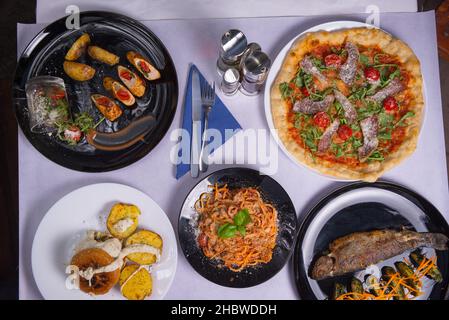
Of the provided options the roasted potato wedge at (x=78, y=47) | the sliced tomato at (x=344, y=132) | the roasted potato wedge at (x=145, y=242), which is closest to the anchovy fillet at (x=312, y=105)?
the sliced tomato at (x=344, y=132)

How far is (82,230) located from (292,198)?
983 mm

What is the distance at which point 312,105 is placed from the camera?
1.97 meters

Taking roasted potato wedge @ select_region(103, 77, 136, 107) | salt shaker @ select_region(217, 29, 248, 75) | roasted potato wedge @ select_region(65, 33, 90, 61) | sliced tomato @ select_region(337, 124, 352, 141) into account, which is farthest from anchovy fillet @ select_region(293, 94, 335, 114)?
roasted potato wedge @ select_region(65, 33, 90, 61)

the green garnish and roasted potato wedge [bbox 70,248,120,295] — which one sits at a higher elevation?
the green garnish

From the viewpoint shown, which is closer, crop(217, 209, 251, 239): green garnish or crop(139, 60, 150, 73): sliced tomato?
crop(217, 209, 251, 239): green garnish

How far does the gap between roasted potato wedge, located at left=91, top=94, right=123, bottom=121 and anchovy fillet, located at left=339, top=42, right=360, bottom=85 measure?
1.05 meters

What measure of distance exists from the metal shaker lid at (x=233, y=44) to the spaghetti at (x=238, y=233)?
0.60 meters

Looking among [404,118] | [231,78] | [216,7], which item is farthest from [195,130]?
[404,118]

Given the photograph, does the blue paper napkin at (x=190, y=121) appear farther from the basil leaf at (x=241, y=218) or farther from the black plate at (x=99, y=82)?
the basil leaf at (x=241, y=218)

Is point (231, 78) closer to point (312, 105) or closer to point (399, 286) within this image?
point (312, 105)

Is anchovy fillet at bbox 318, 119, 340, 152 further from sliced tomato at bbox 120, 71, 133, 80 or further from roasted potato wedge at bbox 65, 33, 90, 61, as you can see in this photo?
roasted potato wedge at bbox 65, 33, 90, 61

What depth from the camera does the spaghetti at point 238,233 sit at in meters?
1.90

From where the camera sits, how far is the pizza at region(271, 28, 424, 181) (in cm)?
196
